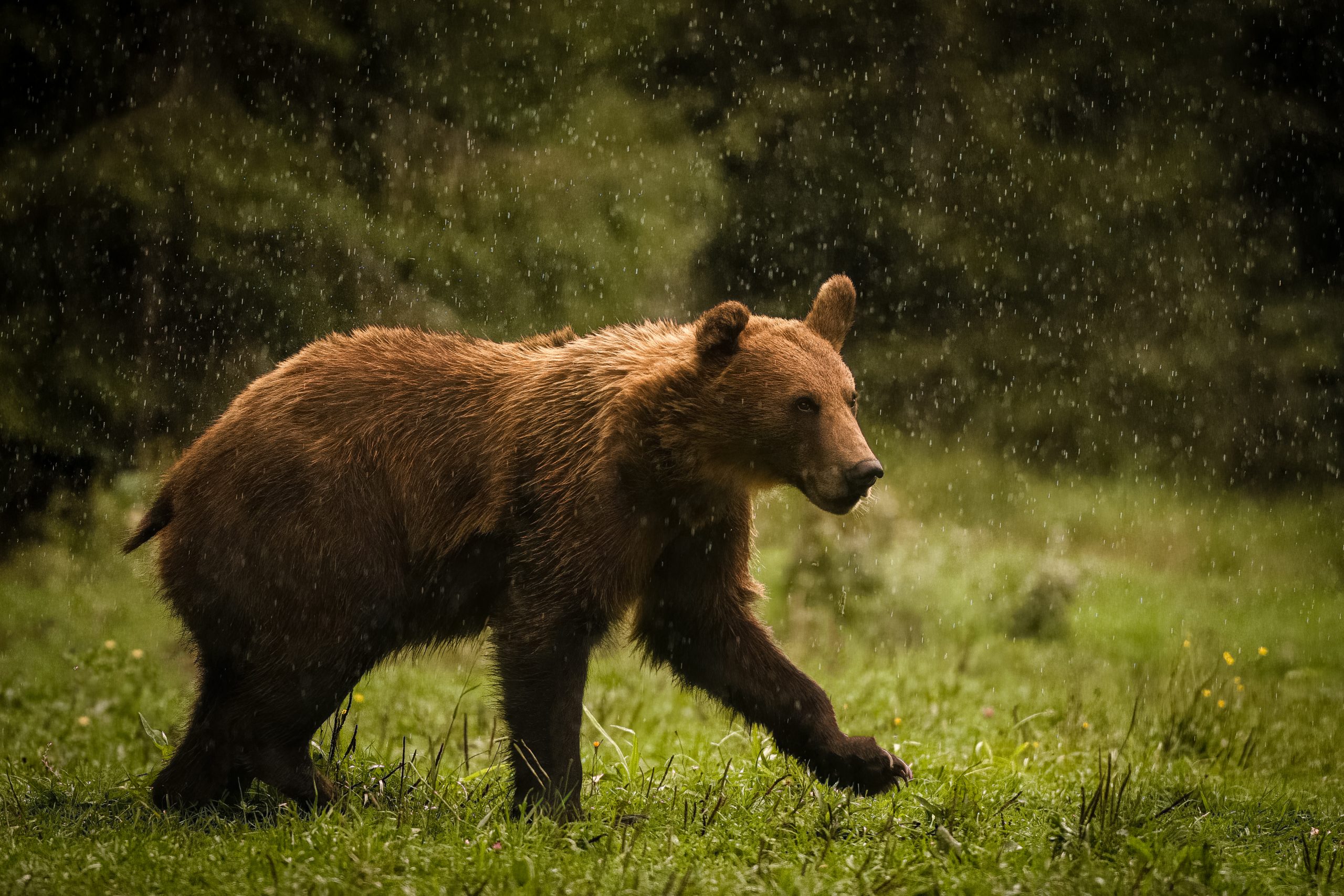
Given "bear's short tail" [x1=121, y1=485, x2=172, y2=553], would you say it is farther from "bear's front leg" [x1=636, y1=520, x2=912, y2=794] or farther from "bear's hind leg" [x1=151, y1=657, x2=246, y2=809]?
"bear's front leg" [x1=636, y1=520, x2=912, y2=794]

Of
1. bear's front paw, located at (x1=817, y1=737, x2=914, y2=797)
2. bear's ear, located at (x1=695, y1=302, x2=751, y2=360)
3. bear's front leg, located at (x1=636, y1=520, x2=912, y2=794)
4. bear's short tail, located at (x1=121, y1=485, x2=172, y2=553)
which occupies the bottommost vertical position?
bear's front paw, located at (x1=817, y1=737, x2=914, y2=797)

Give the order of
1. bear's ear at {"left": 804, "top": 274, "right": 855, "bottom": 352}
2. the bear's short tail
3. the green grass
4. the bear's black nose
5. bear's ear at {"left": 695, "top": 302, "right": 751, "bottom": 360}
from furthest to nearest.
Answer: bear's ear at {"left": 804, "top": 274, "right": 855, "bottom": 352}
the bear's short tail
bear's ear at {"left": 695, "top": 302, "right": 751, "bottom": 360}
the bear's black nose
the green grass

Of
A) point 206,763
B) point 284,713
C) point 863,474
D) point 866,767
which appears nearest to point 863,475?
point 863,474

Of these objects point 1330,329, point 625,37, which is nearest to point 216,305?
point 625,37

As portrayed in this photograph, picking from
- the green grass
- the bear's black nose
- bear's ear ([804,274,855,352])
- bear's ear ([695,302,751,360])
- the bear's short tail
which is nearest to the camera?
the green grass

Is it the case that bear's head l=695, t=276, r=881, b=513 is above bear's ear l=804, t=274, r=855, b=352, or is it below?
below

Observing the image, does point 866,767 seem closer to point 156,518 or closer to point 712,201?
point 156,518

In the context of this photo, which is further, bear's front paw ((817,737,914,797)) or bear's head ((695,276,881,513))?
bear's front paw ((817,737,914,797))

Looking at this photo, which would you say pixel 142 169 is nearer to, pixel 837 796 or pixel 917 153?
pixel 837 796

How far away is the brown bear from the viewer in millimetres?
4391

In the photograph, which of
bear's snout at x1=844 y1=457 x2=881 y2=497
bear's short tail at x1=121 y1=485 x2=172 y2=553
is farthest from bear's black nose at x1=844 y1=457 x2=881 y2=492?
bear's short tail at x1=121 y1=485 x2=172 y2=553

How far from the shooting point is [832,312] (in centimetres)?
486

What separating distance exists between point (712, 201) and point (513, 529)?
24.5 feet

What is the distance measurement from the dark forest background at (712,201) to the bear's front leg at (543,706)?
533 centimetres
